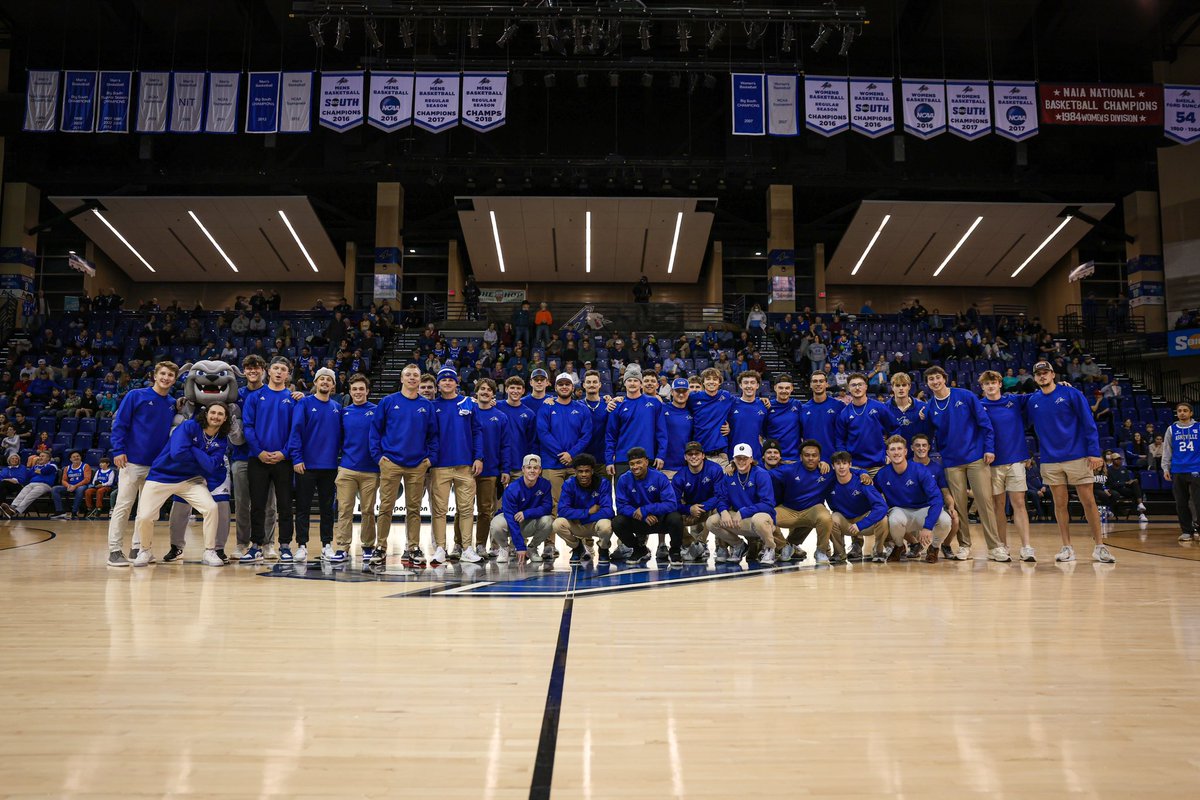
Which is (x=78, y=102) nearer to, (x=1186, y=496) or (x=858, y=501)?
(x=858, y=501)

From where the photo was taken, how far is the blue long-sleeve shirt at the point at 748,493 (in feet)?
25.8

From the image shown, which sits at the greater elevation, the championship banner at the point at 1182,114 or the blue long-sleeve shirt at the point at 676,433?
the championship banner at the point at 1182,114

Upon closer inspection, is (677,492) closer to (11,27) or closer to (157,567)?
(157,567)

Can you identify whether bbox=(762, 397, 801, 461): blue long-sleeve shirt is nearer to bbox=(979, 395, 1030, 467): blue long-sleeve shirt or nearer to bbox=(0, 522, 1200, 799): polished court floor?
bbox=(979, 395, 1030, 467): blue long-sleeve shirt

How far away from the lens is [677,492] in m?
8.26

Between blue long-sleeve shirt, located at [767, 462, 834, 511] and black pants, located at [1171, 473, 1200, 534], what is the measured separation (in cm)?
621

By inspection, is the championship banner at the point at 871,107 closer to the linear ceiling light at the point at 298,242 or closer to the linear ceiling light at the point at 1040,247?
the linear ceiling light at the point at 1040,247

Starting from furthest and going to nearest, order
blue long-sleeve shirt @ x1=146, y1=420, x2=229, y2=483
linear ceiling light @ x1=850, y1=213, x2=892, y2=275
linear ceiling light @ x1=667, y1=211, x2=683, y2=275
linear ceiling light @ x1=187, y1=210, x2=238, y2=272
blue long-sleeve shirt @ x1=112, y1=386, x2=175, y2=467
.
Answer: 1. linear ceiling light @ x1=850, y1=213, x2=892, y2=275
2. linear ceiling light @ x1=187, y1=210, x2=238, y2=272
3. linear ceiling light @ x1=667, y1=211, x2=683, y2=275
4. blue long-sleeve shirt @ x1=112, y1=386, x2=175, y2=467
5. blue long-sleeve shirt @ x1=146, y1=420, x2=229, y2=483

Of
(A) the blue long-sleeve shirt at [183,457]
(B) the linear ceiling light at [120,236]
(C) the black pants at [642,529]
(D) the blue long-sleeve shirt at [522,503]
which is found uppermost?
(B) the linear ceiling light at [120,236]

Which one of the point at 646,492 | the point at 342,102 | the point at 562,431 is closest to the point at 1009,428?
the point at 646,492

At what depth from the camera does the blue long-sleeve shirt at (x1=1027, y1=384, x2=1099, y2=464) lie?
25.8 ft

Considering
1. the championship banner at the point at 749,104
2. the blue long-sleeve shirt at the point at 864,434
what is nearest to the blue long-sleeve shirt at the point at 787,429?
the blue long-sleeve shirt at the point at 864,434

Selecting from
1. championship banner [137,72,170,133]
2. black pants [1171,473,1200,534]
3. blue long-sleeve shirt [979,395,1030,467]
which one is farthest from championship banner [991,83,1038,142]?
championship banner [137,72,170,133]

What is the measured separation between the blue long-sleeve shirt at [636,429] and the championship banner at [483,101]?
42.7 feet
